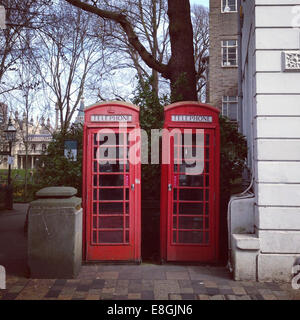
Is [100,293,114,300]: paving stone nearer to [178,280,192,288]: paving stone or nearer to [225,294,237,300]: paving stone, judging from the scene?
[178,280,192,288]: paving stone

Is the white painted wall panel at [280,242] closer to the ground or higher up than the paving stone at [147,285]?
higher up

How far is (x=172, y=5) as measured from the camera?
9.23 metres

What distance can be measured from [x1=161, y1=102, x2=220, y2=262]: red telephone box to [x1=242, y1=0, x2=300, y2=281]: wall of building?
888 millimetres

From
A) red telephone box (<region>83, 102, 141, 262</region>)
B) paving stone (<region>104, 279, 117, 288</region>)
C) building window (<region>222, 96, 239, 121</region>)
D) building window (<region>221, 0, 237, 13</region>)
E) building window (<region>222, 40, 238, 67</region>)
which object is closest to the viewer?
paving stone (<region>104, 279, 117, 288</region>)

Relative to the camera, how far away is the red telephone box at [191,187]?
225 inches

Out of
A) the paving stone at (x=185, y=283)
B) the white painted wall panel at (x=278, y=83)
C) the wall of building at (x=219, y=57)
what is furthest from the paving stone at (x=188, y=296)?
the wall of building at (x=219, y=57)

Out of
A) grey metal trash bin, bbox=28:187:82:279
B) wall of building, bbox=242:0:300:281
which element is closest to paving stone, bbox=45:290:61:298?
grey metal trash bin, bbox=28:187:82:279

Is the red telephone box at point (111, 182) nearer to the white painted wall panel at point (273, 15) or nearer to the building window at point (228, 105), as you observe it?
the white painted wall panel at point (273, 15)

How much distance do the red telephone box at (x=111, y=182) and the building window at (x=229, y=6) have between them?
2063cm

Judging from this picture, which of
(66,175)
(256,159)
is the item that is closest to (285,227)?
(256,159)

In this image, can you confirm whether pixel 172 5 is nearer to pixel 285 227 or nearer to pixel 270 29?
pixel 270 29

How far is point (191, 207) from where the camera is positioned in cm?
578

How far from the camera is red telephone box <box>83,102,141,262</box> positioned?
5.67m

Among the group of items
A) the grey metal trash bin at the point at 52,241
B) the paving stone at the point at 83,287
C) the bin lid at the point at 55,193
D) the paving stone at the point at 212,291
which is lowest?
the paving stone at the point at 212,291
